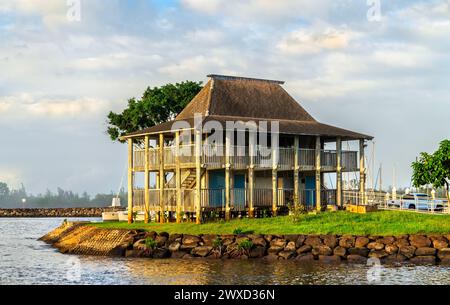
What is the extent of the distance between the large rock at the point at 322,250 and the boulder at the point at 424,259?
389cm

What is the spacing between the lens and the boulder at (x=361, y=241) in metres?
43.7

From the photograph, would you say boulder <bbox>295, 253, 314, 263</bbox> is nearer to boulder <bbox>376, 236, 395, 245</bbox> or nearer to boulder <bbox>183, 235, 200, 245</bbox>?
boulder <bbox>376, 236, 395, 245</bbox>

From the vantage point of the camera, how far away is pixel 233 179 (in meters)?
55.9

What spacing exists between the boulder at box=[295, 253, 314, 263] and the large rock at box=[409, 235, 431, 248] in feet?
16.3

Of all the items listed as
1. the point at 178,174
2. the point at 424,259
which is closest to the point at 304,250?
the point at 424,259

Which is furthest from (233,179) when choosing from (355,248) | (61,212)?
(61,212)

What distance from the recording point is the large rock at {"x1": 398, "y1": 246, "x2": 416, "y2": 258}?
42844mm

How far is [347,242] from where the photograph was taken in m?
44.0

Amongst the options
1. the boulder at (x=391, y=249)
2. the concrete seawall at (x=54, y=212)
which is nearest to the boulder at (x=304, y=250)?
the boulder at (x=391, y=249)

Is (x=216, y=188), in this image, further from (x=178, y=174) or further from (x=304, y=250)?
(x=304, y=250)

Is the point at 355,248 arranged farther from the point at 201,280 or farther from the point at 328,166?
the point at 328,166

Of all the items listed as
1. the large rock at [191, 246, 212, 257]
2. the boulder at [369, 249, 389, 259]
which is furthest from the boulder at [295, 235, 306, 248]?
the large rock at [191, 246, 212, 257]

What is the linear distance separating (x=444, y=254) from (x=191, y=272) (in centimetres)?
1248
